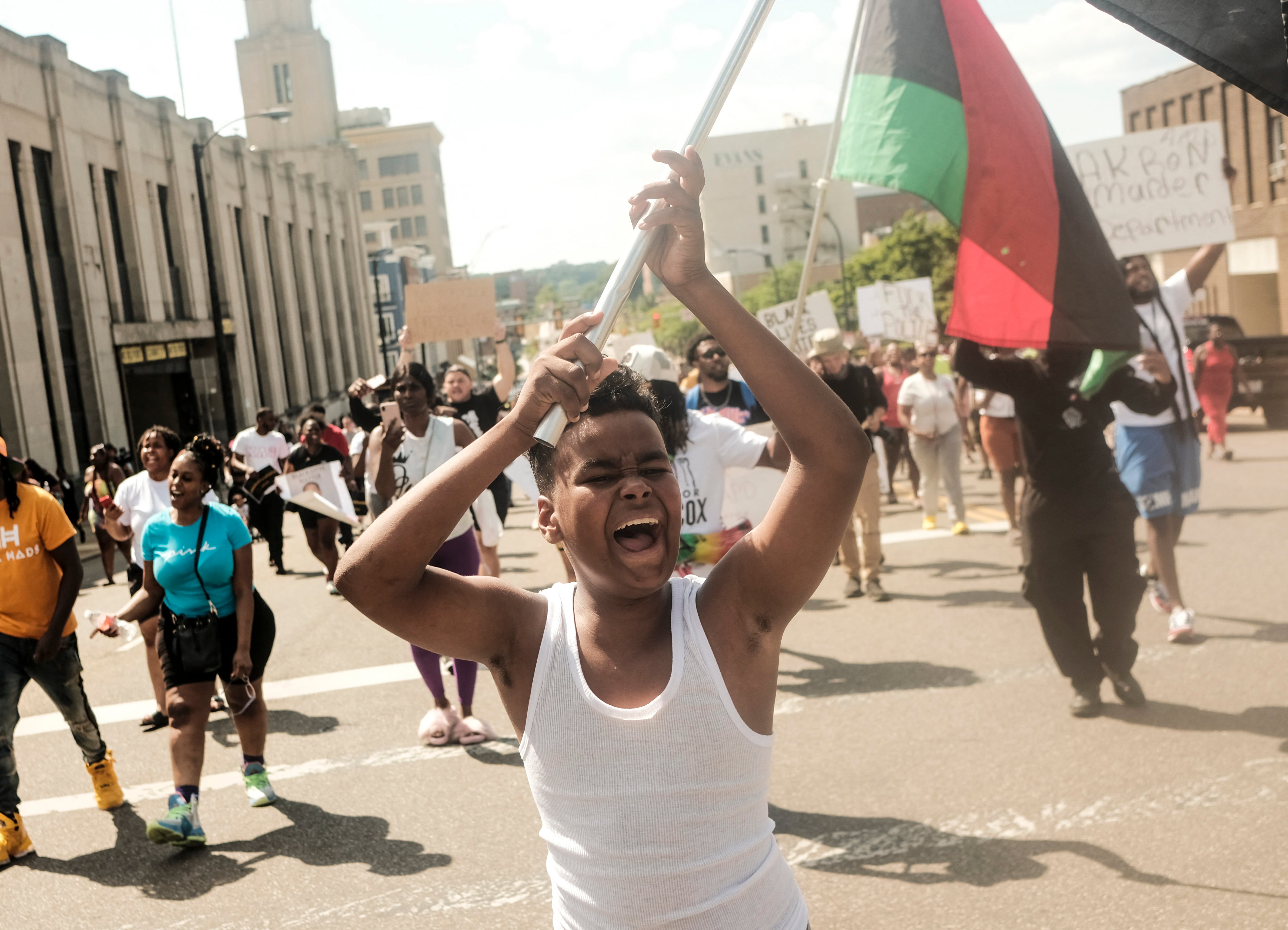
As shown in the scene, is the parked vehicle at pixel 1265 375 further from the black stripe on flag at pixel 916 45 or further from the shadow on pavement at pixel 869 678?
the black stripe on flag at pixel 916 45

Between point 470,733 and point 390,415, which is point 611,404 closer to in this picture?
point 470,733

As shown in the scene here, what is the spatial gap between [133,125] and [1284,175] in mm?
32488

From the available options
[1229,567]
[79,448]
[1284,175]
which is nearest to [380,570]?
[1229,567]

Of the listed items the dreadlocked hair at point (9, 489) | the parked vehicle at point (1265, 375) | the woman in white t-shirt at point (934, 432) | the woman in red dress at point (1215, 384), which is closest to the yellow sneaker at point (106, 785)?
the dreadlocked hair at point (9, 489)

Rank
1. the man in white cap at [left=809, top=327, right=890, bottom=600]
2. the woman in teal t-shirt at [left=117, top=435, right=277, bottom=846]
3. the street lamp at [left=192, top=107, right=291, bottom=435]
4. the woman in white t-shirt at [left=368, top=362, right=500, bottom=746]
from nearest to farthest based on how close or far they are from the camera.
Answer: the woman in teal t-shirt at [left=117, top=435, right=277, bottom=846] → the woman in white t-shirt at [left=368, top=362, right=500, bottom=746] → the man in white cap at [left=809, top=327, right=890, bottom=600] → the street lamp at [left=192, top=107, right=291, bottom=435]

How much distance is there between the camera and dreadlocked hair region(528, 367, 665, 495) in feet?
7.42

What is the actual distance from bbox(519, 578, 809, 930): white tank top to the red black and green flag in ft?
10.3

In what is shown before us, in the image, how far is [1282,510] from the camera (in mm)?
11711

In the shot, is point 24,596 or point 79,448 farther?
point 79,448

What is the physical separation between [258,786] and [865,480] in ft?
17.2

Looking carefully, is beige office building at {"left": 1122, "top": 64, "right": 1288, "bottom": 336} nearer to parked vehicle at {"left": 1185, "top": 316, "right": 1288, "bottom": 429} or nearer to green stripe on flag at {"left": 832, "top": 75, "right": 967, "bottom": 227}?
parked vehicle at {"left": 1185, "top": 316, "right": 1288, "bottom": 429}

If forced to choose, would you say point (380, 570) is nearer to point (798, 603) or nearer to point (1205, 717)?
point (798, 603)

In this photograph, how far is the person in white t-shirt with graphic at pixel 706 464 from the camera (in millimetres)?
6355

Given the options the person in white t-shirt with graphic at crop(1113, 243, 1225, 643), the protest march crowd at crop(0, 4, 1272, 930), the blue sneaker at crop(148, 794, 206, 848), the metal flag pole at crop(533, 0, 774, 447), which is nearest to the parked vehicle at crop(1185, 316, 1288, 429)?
the protest march crowd at crop(0, 4, 1272, 930)
